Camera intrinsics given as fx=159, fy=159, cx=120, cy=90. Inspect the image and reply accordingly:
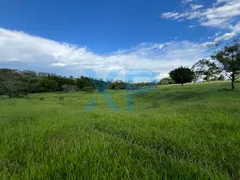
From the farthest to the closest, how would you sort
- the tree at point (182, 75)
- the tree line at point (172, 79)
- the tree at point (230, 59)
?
the tree at point (182, 75), the tree at point (230, 59), the tree line at point (172, 79)

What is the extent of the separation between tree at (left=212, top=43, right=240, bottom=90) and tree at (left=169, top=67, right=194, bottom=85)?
97.5 feet

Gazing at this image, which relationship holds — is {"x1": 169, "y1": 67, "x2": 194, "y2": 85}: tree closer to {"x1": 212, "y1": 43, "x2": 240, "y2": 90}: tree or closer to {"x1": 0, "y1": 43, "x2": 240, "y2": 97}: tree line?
{"x1": 0, "y1": 43, "x2": 240, "y2": 97}: tree line

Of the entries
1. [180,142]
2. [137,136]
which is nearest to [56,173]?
[137,136]

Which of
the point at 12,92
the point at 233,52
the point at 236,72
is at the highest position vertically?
the point at 233,52

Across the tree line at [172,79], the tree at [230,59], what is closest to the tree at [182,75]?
the tree line at [172,79]

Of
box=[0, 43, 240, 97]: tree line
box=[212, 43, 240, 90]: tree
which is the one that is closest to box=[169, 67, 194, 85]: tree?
box=[0, 43, 240, 97]: tree line

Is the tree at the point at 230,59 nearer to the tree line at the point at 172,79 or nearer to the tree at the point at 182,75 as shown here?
the tree line at the point at 172,79

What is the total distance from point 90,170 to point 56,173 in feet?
1.19

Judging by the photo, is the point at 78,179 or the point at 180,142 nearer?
the point at 78,179

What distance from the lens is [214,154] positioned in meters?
2.19

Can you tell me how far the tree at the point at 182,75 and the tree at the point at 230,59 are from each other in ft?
97.5

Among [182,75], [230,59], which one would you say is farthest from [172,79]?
[230,59]

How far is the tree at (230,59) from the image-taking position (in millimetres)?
17750

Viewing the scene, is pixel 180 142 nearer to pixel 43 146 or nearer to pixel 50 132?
pixel 43 146
